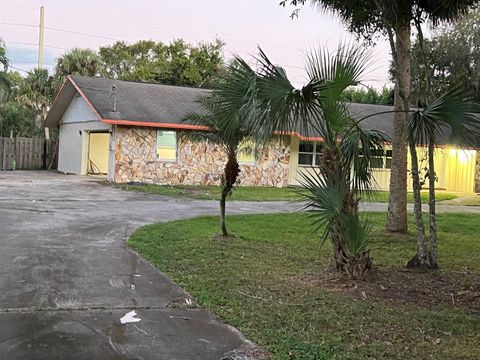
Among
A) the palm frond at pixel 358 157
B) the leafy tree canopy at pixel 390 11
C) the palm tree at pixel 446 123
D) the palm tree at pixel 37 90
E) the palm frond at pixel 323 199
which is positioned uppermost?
the palm tree at pixel 37 90

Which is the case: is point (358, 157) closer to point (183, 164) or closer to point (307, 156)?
point (183, 164)

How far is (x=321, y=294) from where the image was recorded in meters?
6.55

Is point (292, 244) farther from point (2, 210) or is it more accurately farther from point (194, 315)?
point (2, 210)

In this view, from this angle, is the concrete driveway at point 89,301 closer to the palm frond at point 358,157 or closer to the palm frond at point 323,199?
the palm frond at point 323,199

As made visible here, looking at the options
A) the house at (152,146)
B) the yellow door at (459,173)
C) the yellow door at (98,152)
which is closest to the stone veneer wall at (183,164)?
the house at (152,146)

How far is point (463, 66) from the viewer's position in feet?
95.7

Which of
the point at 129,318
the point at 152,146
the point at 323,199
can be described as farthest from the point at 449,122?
the point at 152,146

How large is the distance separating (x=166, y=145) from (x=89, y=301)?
18341 mm

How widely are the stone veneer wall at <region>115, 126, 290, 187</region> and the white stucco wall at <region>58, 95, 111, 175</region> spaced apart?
82.1 inches

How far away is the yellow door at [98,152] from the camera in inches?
1146

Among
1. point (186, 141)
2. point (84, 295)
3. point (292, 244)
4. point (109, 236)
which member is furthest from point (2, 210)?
point (186, 141)

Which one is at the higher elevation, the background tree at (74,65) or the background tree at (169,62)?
the background tree at (169,62)

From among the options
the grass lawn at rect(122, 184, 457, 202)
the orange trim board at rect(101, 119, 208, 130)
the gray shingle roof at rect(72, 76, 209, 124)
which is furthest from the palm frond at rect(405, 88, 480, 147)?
the gray shingle roof at rect(72, 76, 209, 124)

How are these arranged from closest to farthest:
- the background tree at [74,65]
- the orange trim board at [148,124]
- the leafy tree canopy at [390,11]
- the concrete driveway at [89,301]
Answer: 1. the concrete driveway at [89,301]
2. the leafy tree canopy at [390,11]
3. the orange trim board at [148,124]
4. the background tree at [74,65]
